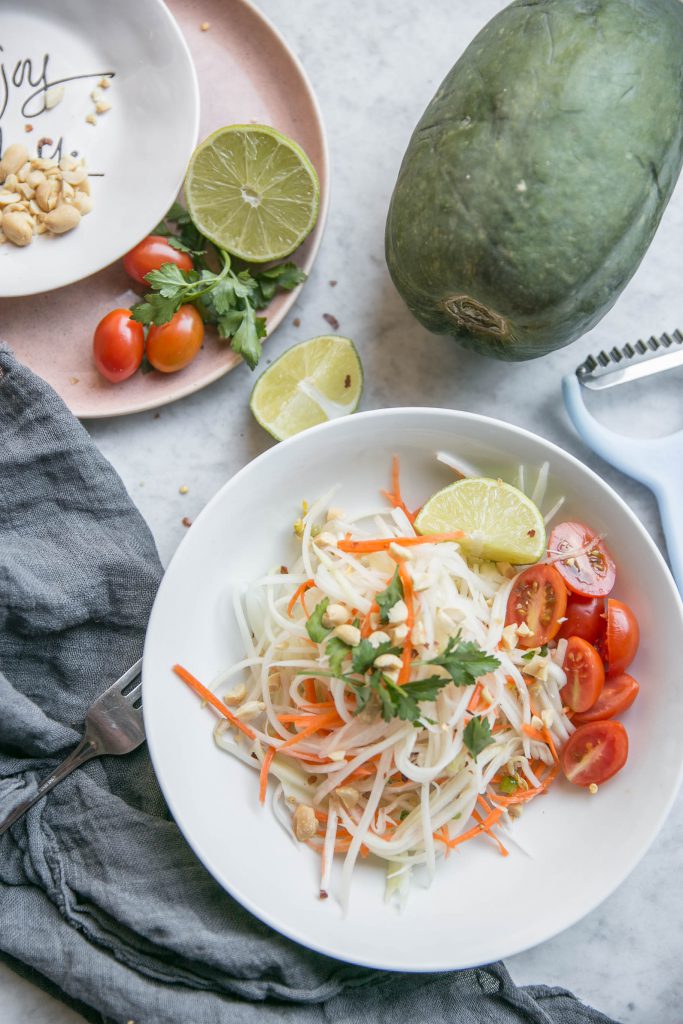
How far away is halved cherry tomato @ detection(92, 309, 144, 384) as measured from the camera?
2.48m

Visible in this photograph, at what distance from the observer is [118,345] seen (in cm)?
248

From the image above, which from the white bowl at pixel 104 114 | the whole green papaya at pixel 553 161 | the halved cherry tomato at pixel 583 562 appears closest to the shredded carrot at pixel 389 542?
the halved cherry tomato at pixel 583 562

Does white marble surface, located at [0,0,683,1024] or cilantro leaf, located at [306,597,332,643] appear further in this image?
white marble surface, located at [0,0,683,1024]

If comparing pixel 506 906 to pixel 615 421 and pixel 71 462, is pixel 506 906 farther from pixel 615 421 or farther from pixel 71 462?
pixel 71 462

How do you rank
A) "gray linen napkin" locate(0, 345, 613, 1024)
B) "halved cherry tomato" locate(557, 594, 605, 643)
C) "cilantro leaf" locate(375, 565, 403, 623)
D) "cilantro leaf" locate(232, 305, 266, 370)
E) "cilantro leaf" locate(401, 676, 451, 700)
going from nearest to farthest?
"cilantro leaf" locate(401, 676, 451, 700) → "cilantro leaf" locate(375, 565, 403, 623) → "gray linen napkin" locate(0, 345, 613, 1024) → "halved cherry tomato" locate(557, 594, 605, 643) → "cilantro leaf" locate(232, 305, 266, 370)

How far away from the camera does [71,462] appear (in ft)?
8.02

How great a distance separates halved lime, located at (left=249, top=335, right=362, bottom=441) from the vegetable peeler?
0.62 metres

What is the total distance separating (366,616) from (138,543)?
0.69 meters

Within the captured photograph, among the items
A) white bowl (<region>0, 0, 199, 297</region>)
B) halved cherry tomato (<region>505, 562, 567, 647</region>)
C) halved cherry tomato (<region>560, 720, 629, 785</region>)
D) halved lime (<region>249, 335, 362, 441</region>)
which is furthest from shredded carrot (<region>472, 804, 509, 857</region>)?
white bowl (<region>0, 0, 199, 297</region>)

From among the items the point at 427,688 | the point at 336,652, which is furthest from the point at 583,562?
the point at 336,652

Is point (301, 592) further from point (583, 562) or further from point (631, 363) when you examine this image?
point (631, 363)

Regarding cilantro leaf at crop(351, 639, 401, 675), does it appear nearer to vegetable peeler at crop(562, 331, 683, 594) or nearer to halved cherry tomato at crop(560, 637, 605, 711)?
halved cherry tomato at crop(560, 637, 605, 711)

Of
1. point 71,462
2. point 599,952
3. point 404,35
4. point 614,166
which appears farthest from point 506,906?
point 404,35

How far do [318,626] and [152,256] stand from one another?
1.15 meters
